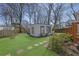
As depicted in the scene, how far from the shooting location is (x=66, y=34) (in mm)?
2209

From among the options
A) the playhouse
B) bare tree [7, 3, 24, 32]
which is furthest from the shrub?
bare tree [7, 3, 24, 32]

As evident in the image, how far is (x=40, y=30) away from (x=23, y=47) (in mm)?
205

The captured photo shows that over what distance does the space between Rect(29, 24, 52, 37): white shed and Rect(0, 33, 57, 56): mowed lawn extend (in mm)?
43

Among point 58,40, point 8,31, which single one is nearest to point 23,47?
point 8,31

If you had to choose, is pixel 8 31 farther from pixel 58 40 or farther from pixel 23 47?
pixel 58 40

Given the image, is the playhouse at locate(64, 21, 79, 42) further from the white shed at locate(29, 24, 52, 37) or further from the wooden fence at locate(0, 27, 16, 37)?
the wooden fence at locate(0, 27, 16, 37)

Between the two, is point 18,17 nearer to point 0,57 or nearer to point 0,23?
point 0,23

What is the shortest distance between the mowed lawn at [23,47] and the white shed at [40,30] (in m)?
0.04

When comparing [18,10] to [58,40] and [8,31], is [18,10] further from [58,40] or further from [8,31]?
[58,40]

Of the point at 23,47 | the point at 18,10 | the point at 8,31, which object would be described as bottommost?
the point at 23,47

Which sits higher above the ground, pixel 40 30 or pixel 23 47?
pixel 40 30

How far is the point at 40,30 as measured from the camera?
2.20 metres

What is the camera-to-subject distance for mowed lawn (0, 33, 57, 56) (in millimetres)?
2197

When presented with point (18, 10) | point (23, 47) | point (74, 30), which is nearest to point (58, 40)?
point (74, 30)
